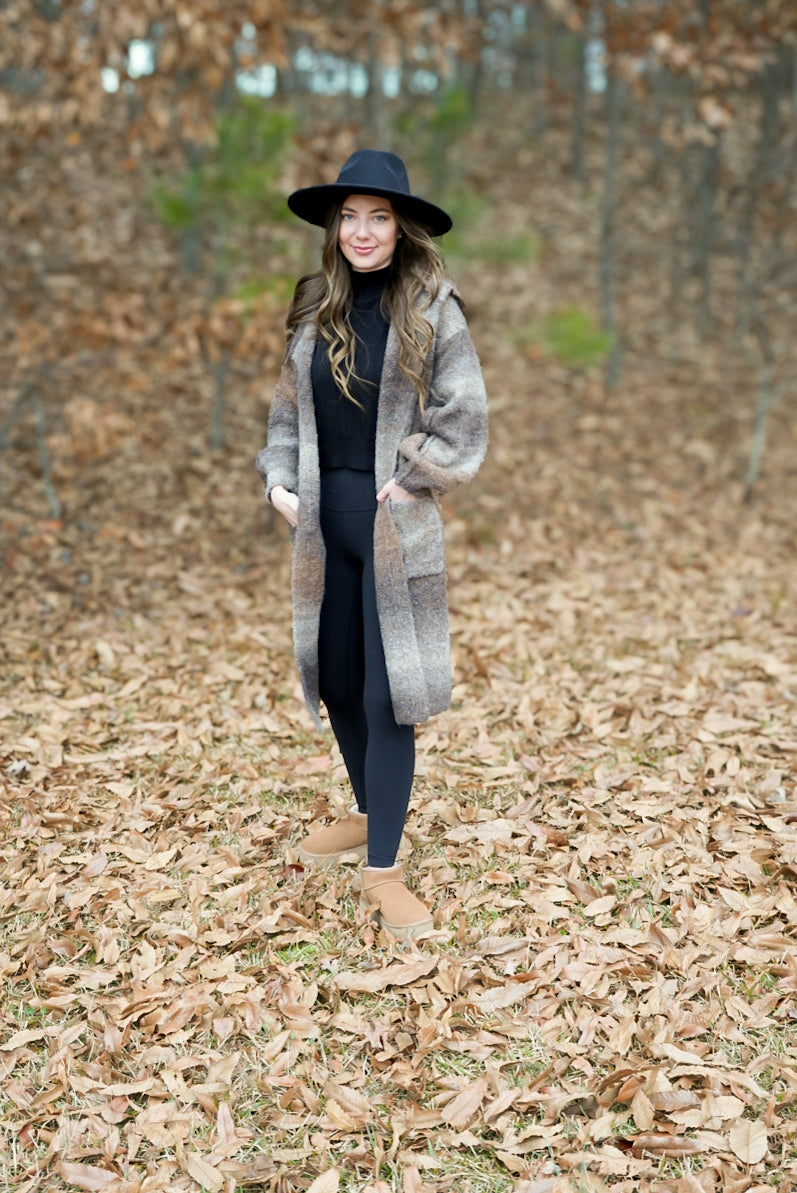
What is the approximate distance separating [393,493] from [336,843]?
148cm

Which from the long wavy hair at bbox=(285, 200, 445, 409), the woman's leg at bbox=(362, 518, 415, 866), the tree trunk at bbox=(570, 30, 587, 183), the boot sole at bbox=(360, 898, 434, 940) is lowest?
the boot sole at bbox=(360, 898, 434, 940)

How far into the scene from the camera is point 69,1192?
246 cm

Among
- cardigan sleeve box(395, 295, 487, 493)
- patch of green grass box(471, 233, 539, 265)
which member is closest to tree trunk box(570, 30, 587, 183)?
patch of green grass box(471, 233, 539, 265)

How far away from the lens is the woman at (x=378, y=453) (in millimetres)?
2965

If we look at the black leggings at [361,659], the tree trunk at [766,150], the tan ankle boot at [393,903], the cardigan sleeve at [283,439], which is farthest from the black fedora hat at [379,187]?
the tree trunk at [766,150]

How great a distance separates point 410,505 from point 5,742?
8.71 feet

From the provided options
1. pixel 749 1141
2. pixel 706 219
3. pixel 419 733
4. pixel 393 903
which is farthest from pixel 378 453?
pixel 706 219

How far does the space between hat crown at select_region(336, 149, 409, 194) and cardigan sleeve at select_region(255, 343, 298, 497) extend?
23.3 inches

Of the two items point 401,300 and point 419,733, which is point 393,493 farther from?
point 419,733

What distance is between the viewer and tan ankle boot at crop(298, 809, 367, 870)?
370 cm

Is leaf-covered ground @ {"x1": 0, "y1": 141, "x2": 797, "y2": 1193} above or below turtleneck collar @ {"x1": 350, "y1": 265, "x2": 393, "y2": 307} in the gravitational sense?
below

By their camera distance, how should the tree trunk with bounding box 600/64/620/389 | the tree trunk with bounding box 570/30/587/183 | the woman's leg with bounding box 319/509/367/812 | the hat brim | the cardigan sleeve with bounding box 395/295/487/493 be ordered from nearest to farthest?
the hat brim < the cardigan sleeve with bounding box 395/295/487/493 < the woman's leg with bounding box 319/509/367/812 < the tree trunk with bounding box 600/64/620/389 < the tree trunk with bounding box 570/30/587/183

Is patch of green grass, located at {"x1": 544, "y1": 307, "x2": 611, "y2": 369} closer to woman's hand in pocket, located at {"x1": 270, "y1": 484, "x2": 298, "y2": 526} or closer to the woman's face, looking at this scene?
the woman's face

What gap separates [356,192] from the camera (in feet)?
9.50
